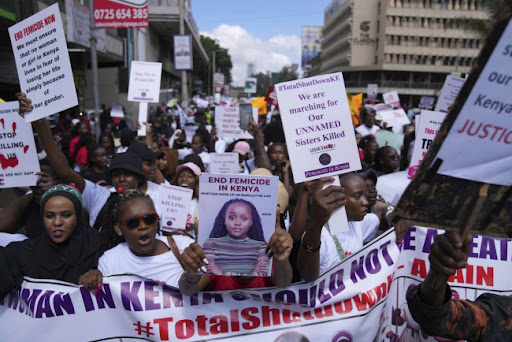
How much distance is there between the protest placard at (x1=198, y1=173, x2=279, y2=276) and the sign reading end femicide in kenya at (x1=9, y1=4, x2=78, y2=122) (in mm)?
1624

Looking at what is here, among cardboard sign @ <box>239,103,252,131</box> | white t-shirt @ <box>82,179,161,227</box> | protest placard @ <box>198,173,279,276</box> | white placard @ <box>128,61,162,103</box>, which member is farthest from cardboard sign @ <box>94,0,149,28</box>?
protest placard @ <box>198,173,279,276</box>

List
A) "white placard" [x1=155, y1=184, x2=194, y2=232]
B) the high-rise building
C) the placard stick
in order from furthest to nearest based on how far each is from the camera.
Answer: the high-rise building
"white placard" [x1=155, y1=184, x2=194, y2=232]
the placard stick

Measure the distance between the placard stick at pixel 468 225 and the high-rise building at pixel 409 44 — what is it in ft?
224

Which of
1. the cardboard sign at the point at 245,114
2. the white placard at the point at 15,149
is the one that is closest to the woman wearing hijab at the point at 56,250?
the white placard at the point at 15,149

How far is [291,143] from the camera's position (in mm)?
2609

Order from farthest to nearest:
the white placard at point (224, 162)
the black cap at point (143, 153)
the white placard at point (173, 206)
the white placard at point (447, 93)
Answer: the white placard at point (224, 162) → the white placard at point (447, 93) → the black cap at point (143, 153) → the white placard at point (173, 206)

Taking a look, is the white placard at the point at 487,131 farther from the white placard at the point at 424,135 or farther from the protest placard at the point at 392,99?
the protest placard at the point at 392,99

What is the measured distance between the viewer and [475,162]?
1498mm

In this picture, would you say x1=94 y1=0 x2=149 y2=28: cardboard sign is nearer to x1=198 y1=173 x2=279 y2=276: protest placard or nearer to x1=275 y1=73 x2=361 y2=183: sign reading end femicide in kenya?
x1=275 y1=73 x2=361 y2=183: sign reading end femicide in kenya

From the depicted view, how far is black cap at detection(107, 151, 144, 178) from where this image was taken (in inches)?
150

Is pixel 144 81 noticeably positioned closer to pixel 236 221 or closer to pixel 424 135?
pixel 424 135

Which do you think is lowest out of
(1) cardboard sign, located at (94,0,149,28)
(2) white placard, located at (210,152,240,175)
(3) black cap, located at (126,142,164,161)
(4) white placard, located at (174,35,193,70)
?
(2) white placard, located at (210,152,240,175)

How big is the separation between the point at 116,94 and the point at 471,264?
86.9ft

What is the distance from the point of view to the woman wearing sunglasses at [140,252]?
8.60 feet
